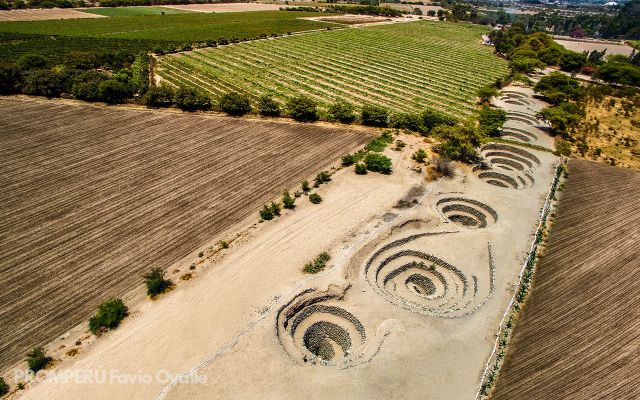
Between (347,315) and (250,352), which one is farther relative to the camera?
(347,315)

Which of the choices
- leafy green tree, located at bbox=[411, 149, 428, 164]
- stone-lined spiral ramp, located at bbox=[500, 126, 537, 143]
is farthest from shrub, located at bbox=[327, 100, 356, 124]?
stone-lined spiral ramp, located at bbox=[500, 126, 537, 143]

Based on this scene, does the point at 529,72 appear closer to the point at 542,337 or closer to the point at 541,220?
the point at 541,220

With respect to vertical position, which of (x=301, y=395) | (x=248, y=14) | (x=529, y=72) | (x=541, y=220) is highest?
(x=248, y=14)

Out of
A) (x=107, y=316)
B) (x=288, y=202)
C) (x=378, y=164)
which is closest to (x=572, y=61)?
(x=378, y=164)

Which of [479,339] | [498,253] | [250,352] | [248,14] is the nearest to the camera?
[250,352]

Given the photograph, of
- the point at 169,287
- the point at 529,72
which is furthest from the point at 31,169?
the point at 529,72
